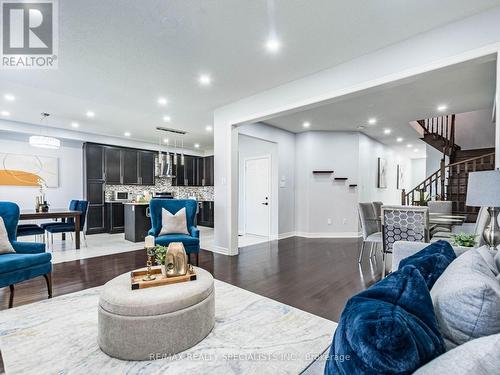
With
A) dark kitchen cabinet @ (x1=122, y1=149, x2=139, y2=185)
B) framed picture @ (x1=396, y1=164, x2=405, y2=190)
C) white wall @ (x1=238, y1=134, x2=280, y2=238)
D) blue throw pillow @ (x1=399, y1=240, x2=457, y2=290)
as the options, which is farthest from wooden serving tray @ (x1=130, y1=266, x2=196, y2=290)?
framed picture @ (x1=396, y1=164, x2=405, y2=190)

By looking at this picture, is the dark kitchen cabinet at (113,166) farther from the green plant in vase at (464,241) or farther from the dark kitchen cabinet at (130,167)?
the green plant in vase at (464,241)

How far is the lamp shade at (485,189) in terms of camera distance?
1.83 m

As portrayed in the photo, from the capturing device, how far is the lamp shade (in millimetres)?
1834

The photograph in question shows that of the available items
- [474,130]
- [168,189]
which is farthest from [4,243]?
[474,130]

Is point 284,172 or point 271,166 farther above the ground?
point 271,166

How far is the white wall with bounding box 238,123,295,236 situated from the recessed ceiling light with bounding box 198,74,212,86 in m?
2.26

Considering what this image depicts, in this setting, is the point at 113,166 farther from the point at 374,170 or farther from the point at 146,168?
the point at 374,170

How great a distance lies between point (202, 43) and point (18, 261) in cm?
285

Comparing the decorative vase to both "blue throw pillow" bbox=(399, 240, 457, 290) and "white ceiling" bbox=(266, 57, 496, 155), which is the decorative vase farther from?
"white ceiling" bbox=(266, 57, 496, 155)

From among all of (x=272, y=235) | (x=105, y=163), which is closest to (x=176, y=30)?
(x=272, y=235)

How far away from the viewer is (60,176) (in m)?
6.77

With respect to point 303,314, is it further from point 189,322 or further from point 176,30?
point 176,30

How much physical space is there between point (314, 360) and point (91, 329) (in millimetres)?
1779

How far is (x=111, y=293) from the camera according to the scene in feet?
6.05
